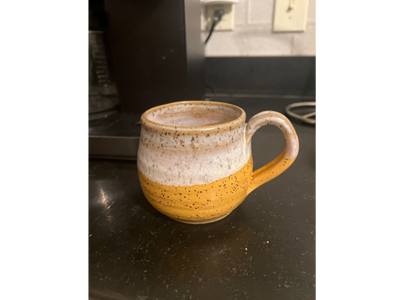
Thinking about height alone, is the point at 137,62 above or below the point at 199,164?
above

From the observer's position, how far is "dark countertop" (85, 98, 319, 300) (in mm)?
276

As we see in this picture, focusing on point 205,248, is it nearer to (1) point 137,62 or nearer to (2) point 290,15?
→ (1) point 137,62

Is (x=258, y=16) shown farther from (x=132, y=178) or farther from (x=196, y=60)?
(x=132, y=178)

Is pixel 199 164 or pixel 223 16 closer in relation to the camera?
pixel 199 164

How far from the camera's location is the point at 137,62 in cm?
56

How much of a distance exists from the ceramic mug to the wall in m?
0.63

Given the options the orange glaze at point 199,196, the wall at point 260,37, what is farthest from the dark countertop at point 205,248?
the wall at point 260,37

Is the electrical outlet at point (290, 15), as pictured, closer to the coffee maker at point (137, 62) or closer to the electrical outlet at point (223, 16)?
the electrical outlet at point (223, 16)

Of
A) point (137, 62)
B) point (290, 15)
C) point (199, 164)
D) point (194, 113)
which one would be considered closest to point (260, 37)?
point (290, 15)

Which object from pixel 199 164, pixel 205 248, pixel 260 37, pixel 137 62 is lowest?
pixel 205 248

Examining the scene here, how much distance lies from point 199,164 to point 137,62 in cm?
36

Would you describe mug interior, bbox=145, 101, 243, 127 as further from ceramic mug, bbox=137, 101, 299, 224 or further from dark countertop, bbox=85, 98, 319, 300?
dark countertop, bbox=85, 98, 319, 300

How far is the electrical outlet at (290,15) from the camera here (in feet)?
2.64

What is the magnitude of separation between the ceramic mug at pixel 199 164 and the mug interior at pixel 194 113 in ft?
0.10
